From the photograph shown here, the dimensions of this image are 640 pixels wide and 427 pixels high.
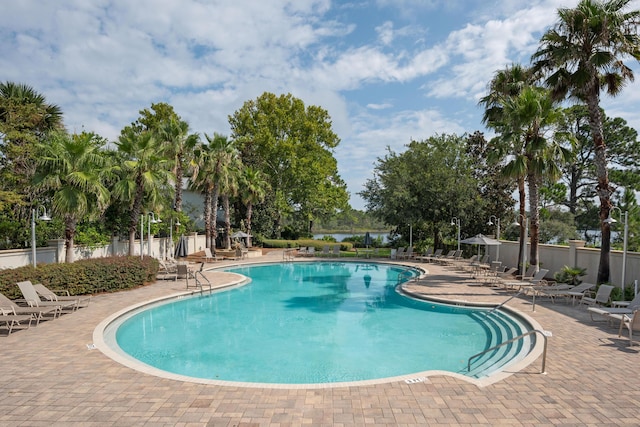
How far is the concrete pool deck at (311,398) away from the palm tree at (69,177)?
25.0 feet

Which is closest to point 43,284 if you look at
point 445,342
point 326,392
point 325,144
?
point 326,392

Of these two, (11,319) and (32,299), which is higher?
(32,299)

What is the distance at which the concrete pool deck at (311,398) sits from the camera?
4883 millimetres

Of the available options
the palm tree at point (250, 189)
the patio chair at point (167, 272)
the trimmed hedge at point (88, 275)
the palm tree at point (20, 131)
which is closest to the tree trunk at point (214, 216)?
the palm tree at point (250, 189)

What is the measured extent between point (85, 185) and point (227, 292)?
6875 mm

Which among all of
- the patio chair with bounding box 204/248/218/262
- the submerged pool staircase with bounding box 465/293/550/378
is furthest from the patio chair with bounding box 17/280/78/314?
the patio chair with bounding box 204/248/218/262

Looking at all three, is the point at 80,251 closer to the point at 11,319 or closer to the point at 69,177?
the point at 69,177

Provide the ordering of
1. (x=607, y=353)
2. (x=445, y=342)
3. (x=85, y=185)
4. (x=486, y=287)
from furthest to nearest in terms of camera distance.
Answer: (x=486, y=287), (x=85, y=185), (x=445, y=342), (x=607, y=353)

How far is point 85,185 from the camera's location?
14.2m

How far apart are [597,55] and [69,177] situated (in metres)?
18.9

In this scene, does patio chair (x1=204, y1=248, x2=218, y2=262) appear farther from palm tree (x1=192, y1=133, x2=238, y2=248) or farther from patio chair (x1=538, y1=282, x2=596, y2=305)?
patio chair (x1=538, y1=282, x2=596, y2=305)

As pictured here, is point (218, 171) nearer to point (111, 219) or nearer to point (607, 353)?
point (111, 219)

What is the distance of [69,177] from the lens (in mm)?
13969

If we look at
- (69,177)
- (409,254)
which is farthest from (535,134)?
(69,177)
